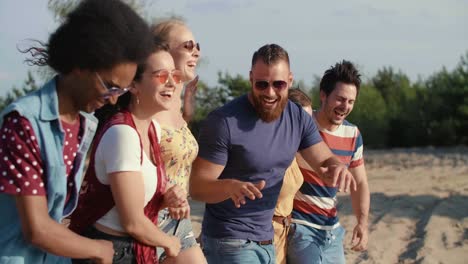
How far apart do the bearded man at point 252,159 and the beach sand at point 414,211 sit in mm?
4386

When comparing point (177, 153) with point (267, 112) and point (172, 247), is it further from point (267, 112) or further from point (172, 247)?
point (267, 112)

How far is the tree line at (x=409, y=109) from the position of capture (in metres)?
19.2

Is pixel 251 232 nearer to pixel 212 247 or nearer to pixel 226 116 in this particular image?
pixel 212 247

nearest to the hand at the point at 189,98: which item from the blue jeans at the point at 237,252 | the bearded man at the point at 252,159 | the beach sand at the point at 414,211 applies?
the bearded man at the point at 252,159

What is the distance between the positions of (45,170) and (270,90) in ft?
6.88

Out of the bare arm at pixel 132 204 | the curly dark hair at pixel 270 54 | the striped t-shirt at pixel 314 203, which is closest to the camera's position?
the bare arm at pixel 132 204

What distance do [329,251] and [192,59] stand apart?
5.88ft

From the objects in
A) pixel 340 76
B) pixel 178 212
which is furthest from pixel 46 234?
pixel 340 76

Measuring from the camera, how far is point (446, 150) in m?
18.6

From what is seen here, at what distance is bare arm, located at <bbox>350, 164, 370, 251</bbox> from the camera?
5434mm

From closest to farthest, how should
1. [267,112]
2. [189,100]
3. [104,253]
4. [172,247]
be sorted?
[104,253]
[172,247]
[267,112]
[189,100]

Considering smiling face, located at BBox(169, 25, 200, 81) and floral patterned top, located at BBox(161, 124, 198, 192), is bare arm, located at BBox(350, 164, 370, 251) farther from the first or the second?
floral patterned top, located at BBox(161, 124, 198, 192)

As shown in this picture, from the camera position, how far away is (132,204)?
3.08 metres

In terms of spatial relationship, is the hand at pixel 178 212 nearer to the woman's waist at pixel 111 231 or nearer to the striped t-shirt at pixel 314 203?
the woman's waist at pixel 111 231
